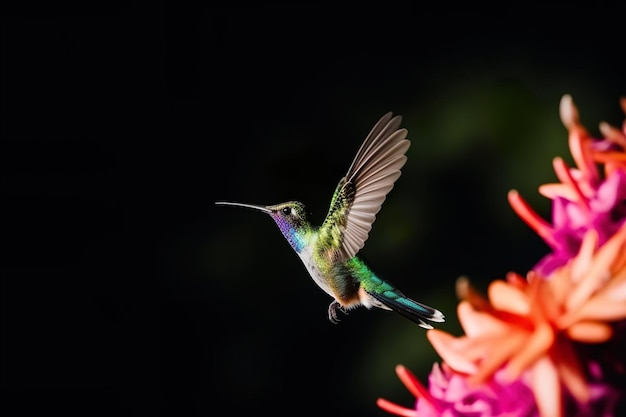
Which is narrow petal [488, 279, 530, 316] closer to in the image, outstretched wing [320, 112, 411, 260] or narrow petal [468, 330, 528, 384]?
narrow petal [468, 330, 528, 384]

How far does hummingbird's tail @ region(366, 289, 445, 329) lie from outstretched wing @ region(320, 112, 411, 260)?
7 cm

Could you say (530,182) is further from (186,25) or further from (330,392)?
(186,25)

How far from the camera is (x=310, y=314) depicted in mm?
2324

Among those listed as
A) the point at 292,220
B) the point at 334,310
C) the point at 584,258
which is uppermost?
the point at 584,258

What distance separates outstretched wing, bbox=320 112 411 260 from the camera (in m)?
0.97

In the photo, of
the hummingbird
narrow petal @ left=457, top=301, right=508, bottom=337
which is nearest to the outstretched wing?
the hummingbird

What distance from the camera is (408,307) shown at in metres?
1.06

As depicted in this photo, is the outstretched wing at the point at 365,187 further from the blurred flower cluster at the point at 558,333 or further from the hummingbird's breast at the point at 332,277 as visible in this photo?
the blurred flower cluster at the point at 558,333

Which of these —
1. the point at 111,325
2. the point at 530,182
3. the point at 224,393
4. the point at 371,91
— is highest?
the point at 371,91

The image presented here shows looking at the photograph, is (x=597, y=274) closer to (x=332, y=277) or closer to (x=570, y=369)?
(x=570, y=369)

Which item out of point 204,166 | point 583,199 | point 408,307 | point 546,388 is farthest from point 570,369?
point 204,166

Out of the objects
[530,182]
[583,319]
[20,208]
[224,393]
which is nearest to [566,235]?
[583,319]

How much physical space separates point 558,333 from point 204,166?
1.99 metres

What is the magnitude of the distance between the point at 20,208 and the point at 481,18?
1298mm
